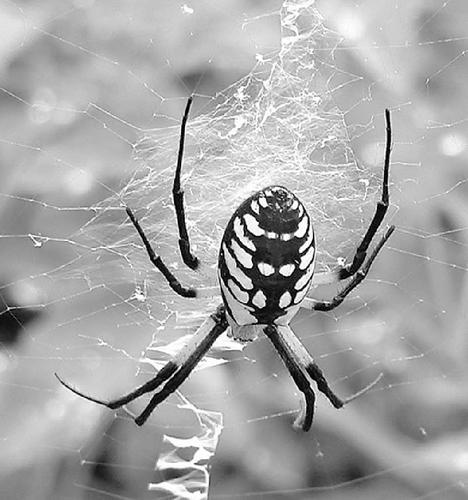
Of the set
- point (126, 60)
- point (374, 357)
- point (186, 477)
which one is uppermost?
point (126, 60)

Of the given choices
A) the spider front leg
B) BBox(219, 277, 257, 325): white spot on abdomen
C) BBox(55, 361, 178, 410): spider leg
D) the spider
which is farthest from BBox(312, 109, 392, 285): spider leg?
BBox(55, 361, 178, 410): spider leg

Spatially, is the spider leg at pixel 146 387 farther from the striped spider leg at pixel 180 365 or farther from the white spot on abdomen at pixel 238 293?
the white spot on abdomen at pixel 238 293

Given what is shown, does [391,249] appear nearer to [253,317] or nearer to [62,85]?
[253,317]

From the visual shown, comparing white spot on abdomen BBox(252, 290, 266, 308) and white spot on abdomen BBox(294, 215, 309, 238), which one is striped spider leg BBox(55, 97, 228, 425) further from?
white spot on abdomen BBox(294, 215, 309, 238)

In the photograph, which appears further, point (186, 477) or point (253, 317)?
point (186, 477)

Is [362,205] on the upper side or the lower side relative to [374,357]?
upper

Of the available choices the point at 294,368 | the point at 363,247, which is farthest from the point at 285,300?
the point at 294,368

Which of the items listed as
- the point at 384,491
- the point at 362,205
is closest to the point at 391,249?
the point at 362,205

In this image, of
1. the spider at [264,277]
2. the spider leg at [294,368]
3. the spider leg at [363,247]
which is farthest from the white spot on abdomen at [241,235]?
the spider leg at [294,368]
